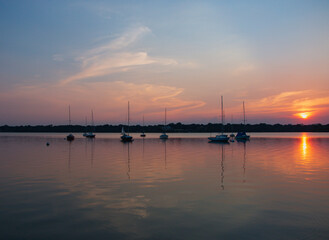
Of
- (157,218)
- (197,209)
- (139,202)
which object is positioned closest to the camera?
(157,218)

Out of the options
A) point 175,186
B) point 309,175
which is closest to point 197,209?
point 175,186

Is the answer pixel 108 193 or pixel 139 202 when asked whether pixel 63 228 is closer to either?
pixel 139 202

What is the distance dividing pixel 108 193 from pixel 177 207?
591 cm

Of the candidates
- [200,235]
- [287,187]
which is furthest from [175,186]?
[200,235]

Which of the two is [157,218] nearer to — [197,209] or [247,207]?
[197,209]

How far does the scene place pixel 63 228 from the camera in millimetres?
12484

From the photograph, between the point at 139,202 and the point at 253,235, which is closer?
the point at 253,235

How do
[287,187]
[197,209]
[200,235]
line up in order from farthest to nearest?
[287,187], [197,209], [200,235]

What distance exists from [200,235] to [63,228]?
6.11 m

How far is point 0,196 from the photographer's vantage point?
1889 cm

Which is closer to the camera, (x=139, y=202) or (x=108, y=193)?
(x=139, y=202)

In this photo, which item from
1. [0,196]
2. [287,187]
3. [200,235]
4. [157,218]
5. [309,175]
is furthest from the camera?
[309,175]

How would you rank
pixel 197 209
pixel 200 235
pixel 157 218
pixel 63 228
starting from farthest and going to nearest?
pixel 197 209 → pixel 157 218 → pixel 63 228 → pixel 200 235

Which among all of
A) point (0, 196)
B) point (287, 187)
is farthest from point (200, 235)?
point (0, 196)
